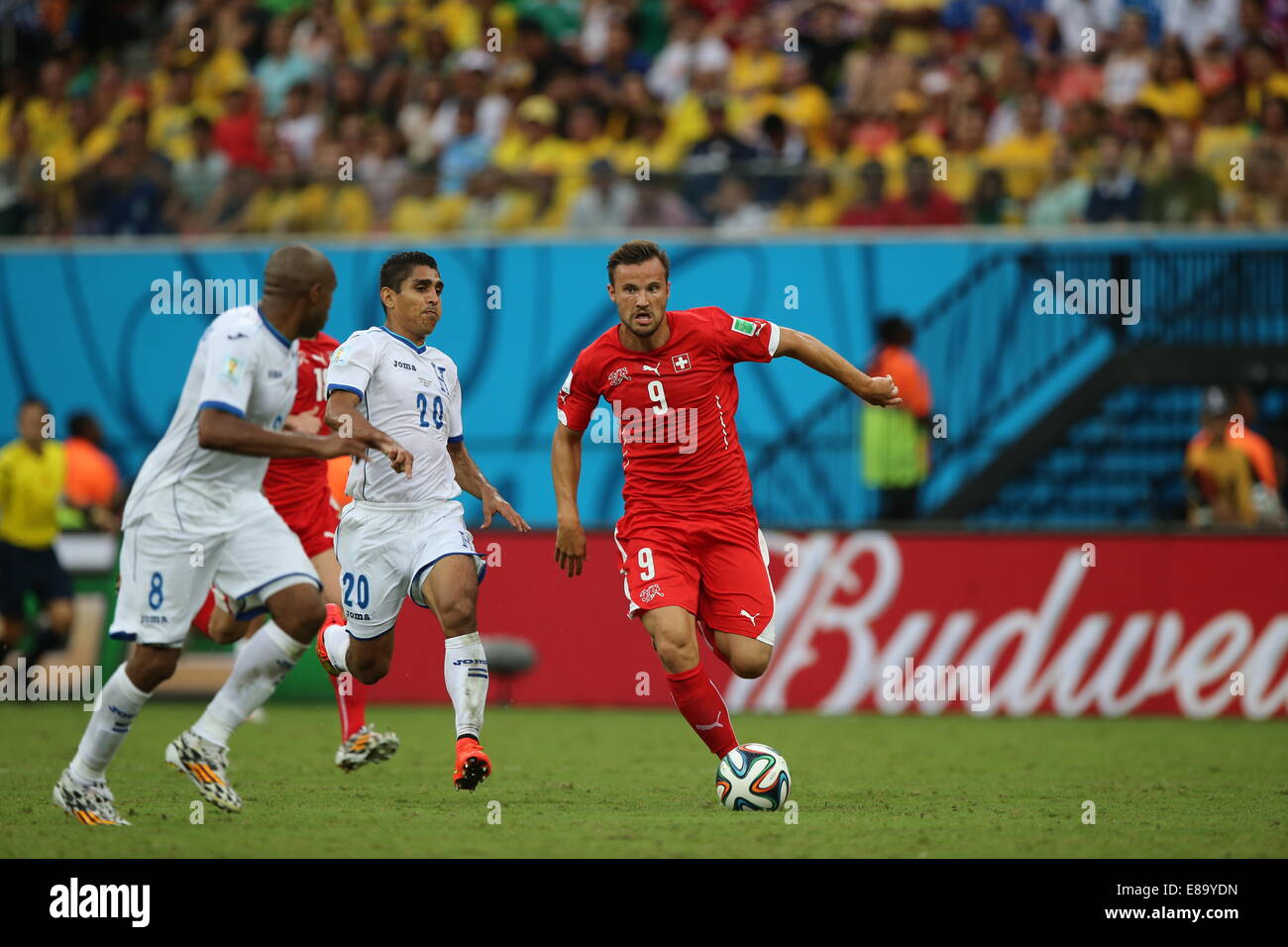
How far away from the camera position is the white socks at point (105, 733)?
823 cm

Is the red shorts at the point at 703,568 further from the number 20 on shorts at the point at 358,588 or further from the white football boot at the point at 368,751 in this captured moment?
the white football boot at the point at 368,751

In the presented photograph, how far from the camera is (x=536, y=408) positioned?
19016mm

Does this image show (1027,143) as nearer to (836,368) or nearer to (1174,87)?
(1174,87)

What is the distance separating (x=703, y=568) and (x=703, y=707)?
2.35 ft

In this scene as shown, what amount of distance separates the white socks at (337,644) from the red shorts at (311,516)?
86 centimetres

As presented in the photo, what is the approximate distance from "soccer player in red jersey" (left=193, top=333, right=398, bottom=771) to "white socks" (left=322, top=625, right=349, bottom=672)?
425mm

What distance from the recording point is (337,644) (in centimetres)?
982

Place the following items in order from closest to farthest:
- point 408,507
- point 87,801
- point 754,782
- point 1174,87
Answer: point 87,801
point 754,782
point 408,507
point 1174,87

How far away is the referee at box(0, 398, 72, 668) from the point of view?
1591cm

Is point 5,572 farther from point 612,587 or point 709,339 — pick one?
point 709,339

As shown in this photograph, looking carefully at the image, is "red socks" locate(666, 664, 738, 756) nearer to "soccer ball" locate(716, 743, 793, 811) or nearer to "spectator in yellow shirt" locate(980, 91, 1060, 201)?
"soccer ball" locate(716, 743, 793, 811)

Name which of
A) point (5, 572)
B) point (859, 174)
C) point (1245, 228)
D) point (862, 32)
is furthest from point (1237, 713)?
point (5, 572)

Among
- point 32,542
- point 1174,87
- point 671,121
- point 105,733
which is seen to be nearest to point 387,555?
point 105,733

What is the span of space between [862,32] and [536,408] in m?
5.34
